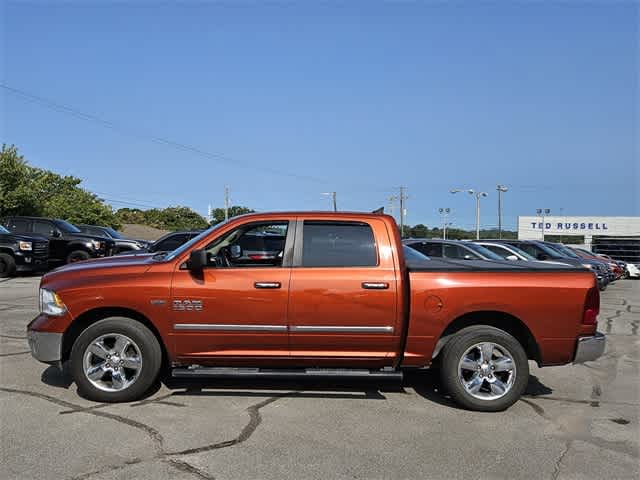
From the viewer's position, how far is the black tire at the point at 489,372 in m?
4.90

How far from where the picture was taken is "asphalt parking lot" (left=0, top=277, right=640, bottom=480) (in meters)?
3.71

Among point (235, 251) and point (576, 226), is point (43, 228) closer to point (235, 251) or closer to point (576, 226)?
point (235, 251)

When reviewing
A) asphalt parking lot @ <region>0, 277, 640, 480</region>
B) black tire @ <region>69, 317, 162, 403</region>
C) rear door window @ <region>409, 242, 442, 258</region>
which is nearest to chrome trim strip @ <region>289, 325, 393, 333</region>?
asphalt parking lot @ <region>0, 277, 640, 480</region>

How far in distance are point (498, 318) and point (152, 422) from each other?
330cm

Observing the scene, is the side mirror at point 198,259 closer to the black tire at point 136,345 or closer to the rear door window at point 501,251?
the black tire at point 136,345

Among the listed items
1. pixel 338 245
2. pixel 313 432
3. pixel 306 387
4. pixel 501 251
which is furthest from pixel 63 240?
pixel 313 432

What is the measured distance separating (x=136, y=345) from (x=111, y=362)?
0.97 feet

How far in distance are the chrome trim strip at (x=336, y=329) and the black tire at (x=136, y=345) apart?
1.34 metres

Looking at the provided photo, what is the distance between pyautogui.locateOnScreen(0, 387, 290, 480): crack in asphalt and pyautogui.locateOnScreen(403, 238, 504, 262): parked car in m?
7.72

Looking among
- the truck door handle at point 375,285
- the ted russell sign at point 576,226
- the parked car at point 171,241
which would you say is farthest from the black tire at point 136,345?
the ted russell sign at point 576,226

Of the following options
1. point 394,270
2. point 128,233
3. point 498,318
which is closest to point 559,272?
point 498,318

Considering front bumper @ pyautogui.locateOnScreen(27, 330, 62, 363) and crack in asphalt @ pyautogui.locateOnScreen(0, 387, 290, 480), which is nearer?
crack in asphalt @ pyautogui.locateOnScreen(0, 387, 290, 480)

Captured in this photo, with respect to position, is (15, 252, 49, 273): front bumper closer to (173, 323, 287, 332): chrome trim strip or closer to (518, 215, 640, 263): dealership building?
(173, 323, 287, 332): chrome trim strip

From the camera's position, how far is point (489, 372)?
4.95 metres
